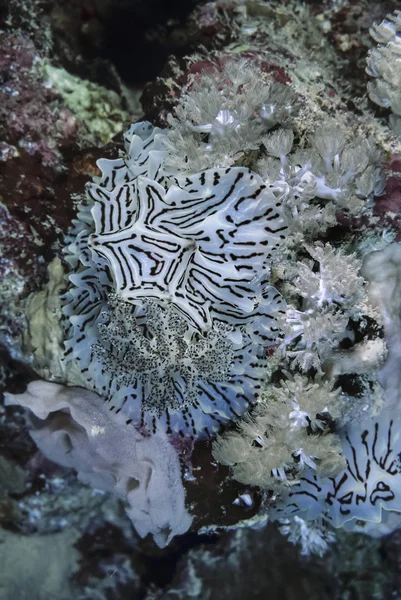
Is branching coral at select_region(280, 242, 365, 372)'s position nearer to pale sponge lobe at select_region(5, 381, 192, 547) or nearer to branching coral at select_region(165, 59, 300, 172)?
branching coral at select_region(165, 59, 300, 172)

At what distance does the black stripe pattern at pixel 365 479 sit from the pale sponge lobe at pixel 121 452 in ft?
2.87

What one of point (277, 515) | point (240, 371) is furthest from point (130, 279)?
point (277, 515)

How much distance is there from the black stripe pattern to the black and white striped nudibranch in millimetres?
796

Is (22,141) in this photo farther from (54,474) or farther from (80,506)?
(80,506)

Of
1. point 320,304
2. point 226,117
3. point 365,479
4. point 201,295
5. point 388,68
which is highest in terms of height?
point 388,68

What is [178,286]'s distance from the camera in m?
2.45

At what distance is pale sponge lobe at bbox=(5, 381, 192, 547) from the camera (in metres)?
3.11

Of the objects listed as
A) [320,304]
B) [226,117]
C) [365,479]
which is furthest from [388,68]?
[365,479]

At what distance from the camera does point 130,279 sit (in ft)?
8.02

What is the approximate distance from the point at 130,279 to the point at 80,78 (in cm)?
260


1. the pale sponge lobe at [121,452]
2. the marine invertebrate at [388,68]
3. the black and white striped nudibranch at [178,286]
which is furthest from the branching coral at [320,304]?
the pale sponge lobe at [121,452]

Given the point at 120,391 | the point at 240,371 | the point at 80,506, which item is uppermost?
the point at 240,371

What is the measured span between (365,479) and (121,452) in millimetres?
1630

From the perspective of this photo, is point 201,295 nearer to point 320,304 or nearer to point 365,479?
point 320,304
